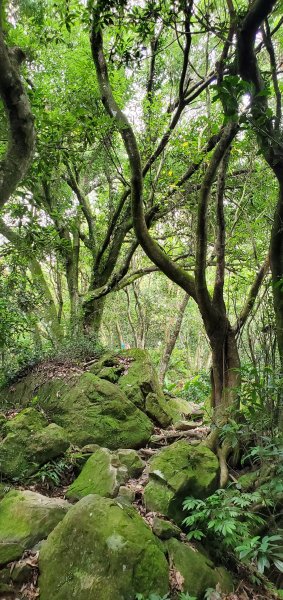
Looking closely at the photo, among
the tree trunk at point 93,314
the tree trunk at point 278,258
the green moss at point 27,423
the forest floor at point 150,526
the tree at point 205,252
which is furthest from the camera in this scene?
the tree trunk at point 93,314

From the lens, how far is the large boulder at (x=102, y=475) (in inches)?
156

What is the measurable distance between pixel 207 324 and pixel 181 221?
3837 millimetres

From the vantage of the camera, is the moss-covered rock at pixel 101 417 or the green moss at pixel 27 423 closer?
the green moss at pixel 27 423

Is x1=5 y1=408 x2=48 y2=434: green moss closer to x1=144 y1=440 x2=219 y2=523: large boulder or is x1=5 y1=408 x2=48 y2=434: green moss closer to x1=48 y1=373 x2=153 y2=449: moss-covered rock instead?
x1=48 y1=373 x2=153 y2=449: moss-covered rock

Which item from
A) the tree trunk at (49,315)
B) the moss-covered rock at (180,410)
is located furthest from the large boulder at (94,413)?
the tree trunk at (49,315)

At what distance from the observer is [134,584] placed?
290 cm

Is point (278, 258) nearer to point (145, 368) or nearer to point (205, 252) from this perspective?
point (205, 252)

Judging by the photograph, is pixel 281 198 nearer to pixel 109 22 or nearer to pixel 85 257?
pixel 109 22

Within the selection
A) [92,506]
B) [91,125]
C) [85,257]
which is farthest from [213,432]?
[85,257]

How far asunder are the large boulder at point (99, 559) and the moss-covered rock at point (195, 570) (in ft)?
0.82

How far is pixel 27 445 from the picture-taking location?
14.7 feet

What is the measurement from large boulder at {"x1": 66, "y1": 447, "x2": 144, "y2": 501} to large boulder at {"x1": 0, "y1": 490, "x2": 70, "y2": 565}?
32 cm

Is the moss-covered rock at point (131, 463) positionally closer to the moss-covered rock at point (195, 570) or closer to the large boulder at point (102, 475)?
the large boulder at point (102, 475)

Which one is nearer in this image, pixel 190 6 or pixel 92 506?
pixel 92 506
